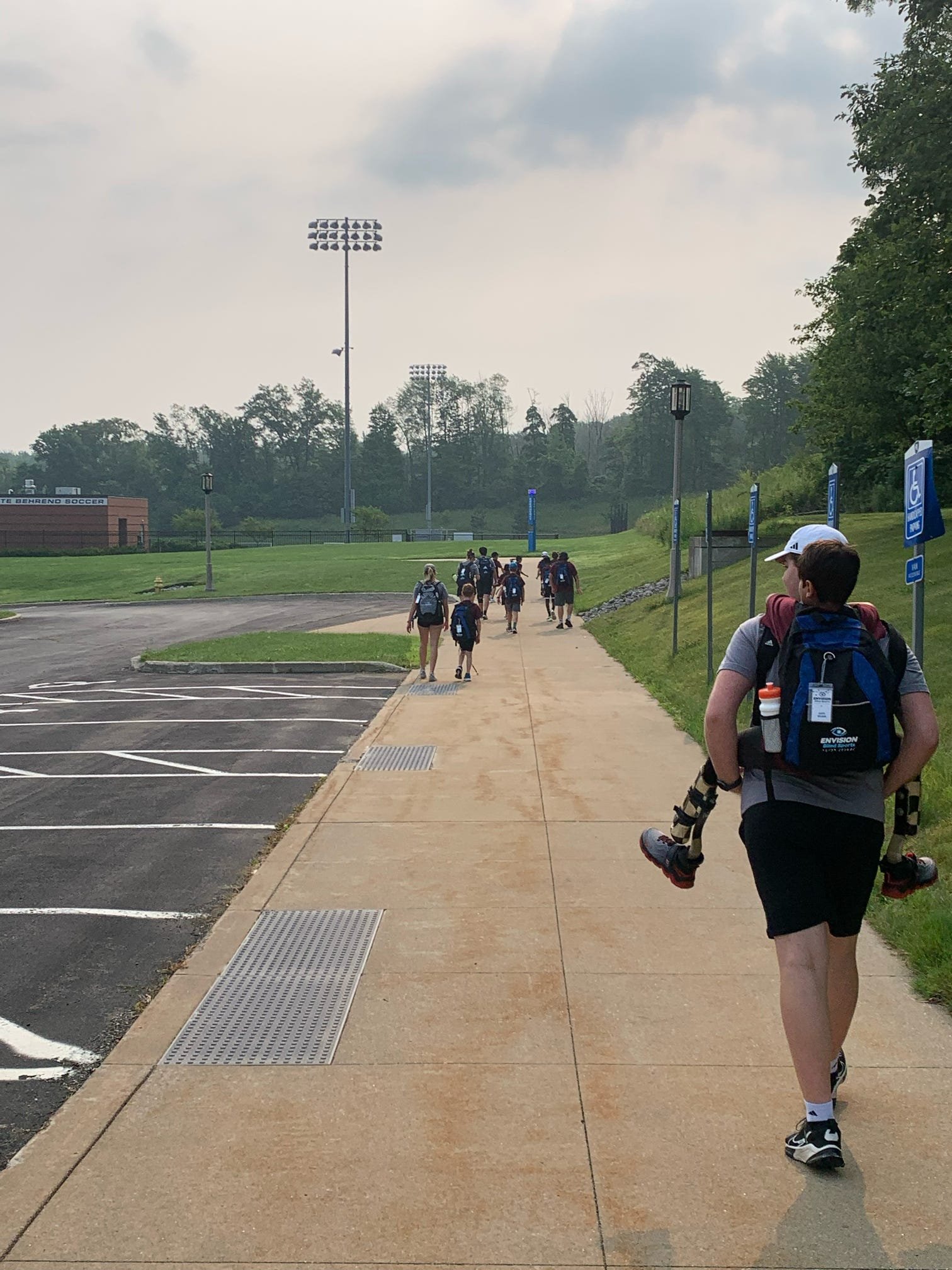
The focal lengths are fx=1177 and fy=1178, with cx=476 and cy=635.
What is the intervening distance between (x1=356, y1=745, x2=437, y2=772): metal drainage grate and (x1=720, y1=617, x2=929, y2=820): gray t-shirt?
6577 millimetres

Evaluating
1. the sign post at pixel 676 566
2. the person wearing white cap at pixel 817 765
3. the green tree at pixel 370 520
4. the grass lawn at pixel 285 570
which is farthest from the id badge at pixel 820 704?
the green tree at pixel 370 520

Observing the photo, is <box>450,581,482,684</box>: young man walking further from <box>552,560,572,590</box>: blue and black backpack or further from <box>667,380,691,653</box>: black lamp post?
<box>552,560,572,590</box>: blue and black backpack

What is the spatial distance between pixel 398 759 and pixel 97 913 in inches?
179

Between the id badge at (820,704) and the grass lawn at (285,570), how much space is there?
27856mm

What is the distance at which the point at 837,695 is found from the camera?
3541 millimetres

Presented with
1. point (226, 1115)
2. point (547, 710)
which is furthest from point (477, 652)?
point (226, 1115)

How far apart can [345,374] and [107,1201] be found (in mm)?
83600

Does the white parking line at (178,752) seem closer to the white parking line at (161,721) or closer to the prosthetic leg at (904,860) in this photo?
the white parking line at (161,721)

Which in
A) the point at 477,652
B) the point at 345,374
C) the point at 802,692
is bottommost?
the point at 477,652

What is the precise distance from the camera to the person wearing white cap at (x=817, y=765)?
355 cm

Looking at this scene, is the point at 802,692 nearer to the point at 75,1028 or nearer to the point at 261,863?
the point at 75,1028

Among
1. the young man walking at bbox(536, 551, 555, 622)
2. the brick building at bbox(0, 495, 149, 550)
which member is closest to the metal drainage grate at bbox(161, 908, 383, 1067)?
the young man walking at bbox(536, 551, 555, 622)

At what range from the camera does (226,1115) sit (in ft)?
13.1

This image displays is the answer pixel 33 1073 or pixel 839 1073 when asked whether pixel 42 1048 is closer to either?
pixel 33 1073
